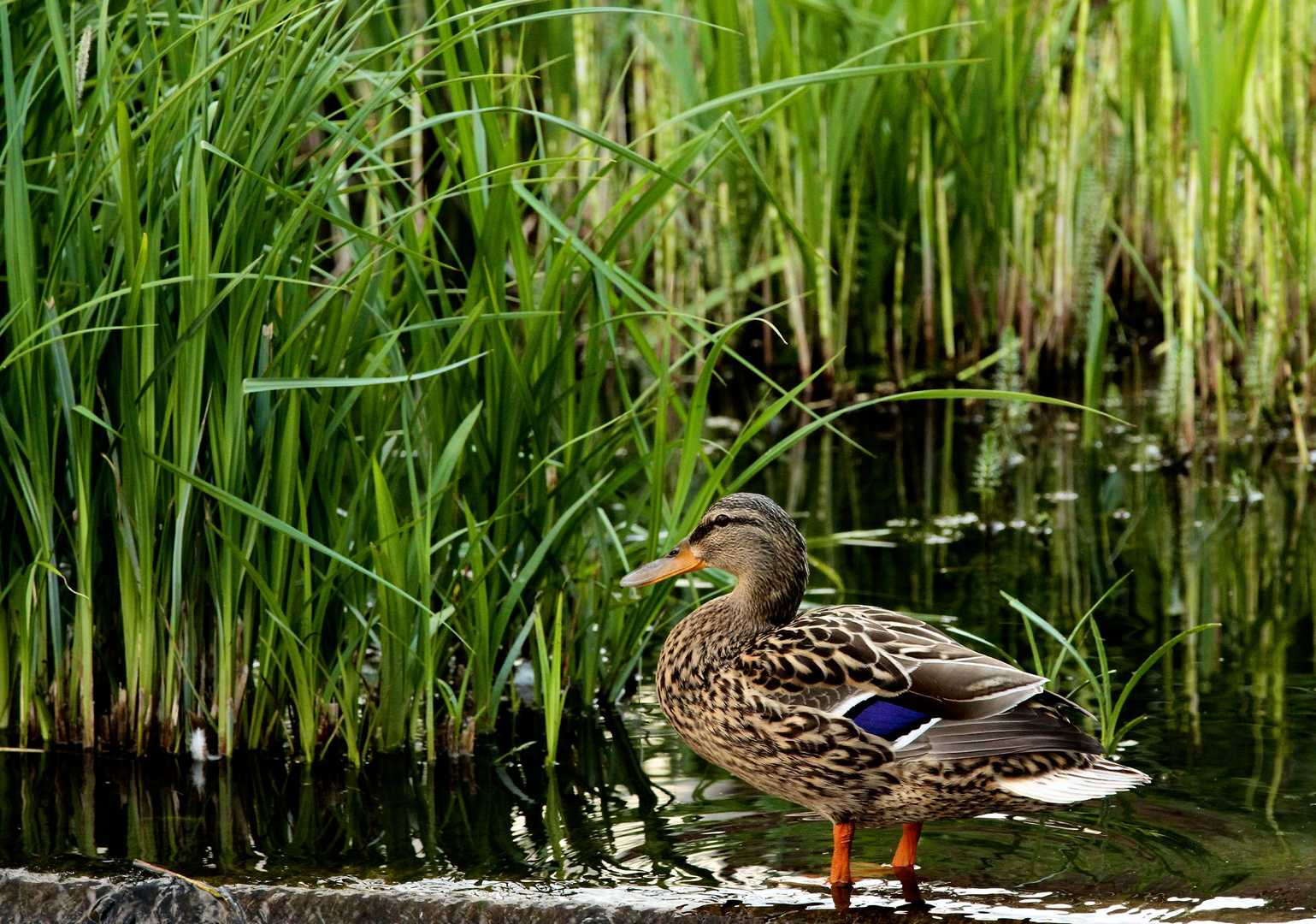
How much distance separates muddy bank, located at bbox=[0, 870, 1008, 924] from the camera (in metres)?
2.75

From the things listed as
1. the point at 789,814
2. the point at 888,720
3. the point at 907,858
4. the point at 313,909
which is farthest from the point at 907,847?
the point at 313,909

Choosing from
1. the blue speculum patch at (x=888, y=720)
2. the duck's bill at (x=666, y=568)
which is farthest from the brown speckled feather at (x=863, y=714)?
the duck's bill at (x=666, y=568)

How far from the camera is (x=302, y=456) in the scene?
Result: 3.55m

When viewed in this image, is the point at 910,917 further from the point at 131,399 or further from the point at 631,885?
the point at 131,399

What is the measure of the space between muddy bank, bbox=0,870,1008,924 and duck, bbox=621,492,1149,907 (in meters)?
0.20

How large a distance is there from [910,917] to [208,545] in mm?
1610

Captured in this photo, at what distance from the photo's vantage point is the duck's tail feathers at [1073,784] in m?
2.79

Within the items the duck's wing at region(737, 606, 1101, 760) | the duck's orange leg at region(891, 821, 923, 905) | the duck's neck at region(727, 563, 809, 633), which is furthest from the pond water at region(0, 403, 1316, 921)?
the duck's neck at region(727, 563, 809, 633)

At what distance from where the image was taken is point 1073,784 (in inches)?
111

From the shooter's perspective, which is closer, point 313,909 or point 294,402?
point 313,909

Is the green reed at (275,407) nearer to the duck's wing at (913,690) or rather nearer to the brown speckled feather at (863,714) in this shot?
the brown speckled feather at (863,714)

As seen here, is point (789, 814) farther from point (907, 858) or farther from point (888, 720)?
point (888, 720)

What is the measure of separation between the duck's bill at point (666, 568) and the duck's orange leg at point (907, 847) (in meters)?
0.67

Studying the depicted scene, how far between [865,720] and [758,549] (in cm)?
47
